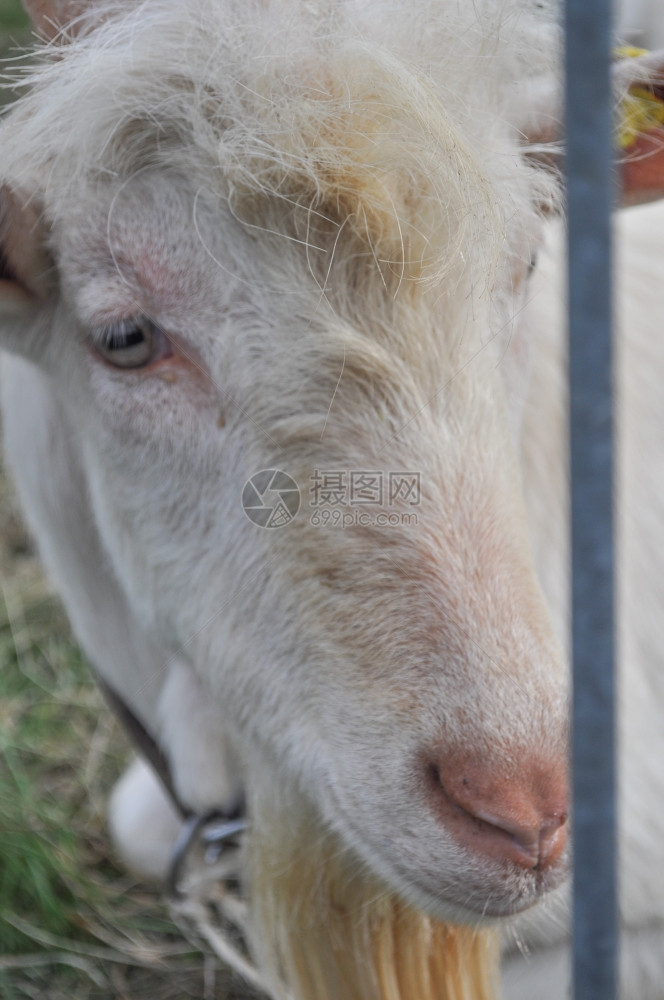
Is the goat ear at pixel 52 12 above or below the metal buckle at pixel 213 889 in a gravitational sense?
above

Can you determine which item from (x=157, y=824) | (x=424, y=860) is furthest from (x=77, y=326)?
(x=157, y=824)

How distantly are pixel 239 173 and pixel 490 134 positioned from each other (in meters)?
0.38

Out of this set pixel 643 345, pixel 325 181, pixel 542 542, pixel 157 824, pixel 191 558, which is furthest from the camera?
pixel 157 824

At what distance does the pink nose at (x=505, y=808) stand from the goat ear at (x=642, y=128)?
41.2 inches

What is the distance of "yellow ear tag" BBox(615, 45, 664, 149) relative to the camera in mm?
1725

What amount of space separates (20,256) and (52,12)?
38cm

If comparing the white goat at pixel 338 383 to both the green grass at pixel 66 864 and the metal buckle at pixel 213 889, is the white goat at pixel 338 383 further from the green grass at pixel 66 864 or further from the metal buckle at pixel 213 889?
the green grass at pixel 66 864

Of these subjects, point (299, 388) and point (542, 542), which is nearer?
point (299, 388)

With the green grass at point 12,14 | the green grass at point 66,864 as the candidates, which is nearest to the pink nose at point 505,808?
the green grass at point 66,864

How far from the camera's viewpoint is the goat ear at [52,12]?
161 cm

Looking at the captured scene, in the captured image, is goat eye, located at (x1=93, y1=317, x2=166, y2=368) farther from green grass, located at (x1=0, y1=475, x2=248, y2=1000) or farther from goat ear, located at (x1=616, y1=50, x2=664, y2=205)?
green grass, located at (x1=0, y1=475, x2=248, y2=1000)

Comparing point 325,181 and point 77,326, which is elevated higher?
point 325,181

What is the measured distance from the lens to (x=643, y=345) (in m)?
2.38

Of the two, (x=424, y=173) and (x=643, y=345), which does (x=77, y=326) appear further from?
(x=643, y=345)
